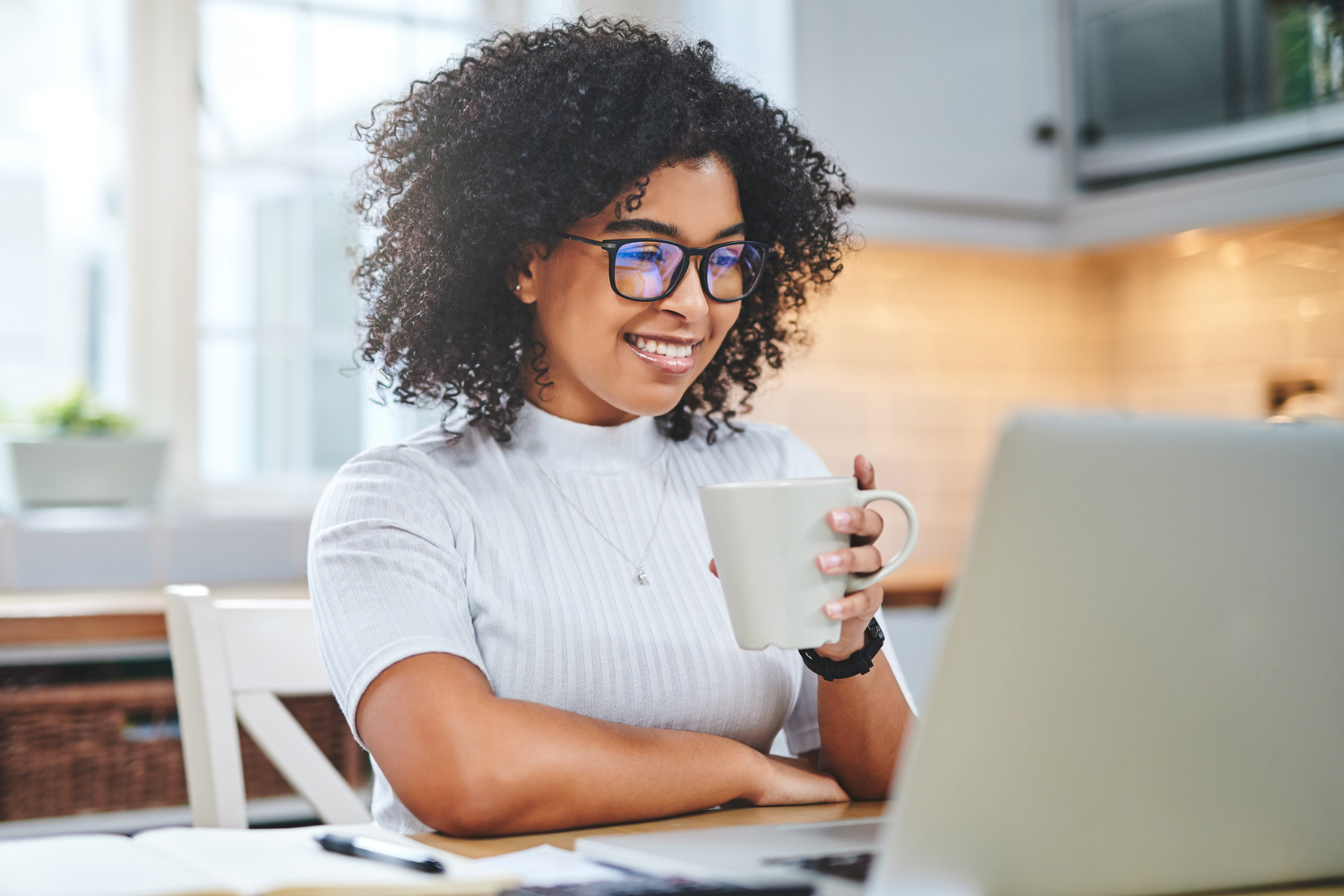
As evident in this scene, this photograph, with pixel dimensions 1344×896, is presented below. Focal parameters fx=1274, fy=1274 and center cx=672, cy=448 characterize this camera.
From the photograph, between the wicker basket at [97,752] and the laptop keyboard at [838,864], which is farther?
the wicker basket at [97,752]

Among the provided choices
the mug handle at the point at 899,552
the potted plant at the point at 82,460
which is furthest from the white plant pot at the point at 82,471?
the mug handle at the point at 899,552

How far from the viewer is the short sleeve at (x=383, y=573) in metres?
0.96

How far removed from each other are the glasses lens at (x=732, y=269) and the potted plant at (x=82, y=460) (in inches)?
60.6

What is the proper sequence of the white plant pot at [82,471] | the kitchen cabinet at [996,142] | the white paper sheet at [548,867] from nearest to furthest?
the white paper sheet at [548,867]
the white plant pot at [82,471]
the kitchen cabinet at [996,142]

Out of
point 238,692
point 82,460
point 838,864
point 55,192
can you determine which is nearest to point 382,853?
point 838,864

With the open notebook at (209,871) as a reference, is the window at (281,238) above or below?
above

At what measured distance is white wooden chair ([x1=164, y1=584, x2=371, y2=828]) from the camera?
114 cm

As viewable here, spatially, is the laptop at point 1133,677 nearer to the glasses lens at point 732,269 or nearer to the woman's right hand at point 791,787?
the woman's right hand at point 791,787

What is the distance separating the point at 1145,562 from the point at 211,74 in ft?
7.98

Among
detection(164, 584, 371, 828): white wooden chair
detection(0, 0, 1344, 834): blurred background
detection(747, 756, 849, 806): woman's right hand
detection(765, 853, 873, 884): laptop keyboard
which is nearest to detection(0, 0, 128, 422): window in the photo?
detection(0, 0, 1344, 834): blurred background

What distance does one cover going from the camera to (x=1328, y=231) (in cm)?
257

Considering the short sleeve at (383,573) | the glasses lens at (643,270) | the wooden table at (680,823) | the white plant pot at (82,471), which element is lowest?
the wooden table at (680,823)

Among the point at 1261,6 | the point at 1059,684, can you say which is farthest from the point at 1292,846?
the point at 1261,6

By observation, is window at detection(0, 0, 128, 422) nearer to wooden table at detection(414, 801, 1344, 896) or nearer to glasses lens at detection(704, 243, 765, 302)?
glasses lens at detection(704, 243, 765, 302)
